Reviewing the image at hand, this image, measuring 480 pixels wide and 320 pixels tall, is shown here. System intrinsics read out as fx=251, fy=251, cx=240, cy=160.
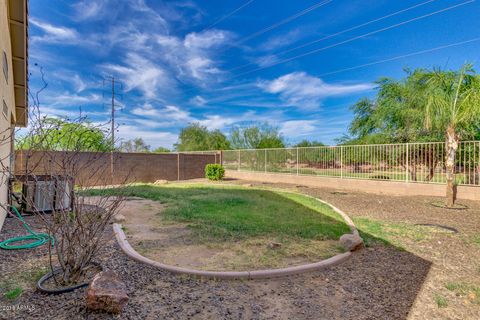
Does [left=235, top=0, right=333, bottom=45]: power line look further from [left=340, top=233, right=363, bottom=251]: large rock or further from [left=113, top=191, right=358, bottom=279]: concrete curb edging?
[left=113, top=191, right=358, bottom=279]: concrete curb edging

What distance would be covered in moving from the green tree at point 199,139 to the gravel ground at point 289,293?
27.0 meters

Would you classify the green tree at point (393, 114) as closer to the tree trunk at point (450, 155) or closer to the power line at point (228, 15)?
the tree trunk at point (450, 155)

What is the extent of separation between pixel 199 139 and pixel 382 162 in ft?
81.4

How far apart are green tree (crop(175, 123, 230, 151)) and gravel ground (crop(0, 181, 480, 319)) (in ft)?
88.7

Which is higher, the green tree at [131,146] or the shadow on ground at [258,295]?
the green tree at [131,146]

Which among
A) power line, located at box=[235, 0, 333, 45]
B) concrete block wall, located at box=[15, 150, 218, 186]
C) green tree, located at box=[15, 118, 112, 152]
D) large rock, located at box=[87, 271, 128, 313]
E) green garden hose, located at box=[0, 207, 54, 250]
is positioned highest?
power line, located at box=[235, 0, 333, 45]

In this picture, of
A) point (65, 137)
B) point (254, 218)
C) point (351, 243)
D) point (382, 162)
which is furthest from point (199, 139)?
point (351, 243)

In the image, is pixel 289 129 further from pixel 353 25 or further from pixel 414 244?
pixel 414 244

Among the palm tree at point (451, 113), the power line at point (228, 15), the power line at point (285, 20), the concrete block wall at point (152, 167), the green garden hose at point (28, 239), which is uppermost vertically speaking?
the power line at point (228, 15)

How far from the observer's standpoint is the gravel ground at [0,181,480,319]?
2.33 m

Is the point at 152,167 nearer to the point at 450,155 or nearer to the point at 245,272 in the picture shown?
the point at 245,272

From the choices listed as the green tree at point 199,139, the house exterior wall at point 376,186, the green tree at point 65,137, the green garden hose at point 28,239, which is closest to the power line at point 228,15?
the house exterior wall at point 376,186

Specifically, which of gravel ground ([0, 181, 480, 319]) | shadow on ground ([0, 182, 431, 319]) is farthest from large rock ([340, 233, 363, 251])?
shadow on ground ([0, 182, 431, 319])

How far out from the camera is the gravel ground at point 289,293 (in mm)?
2332
